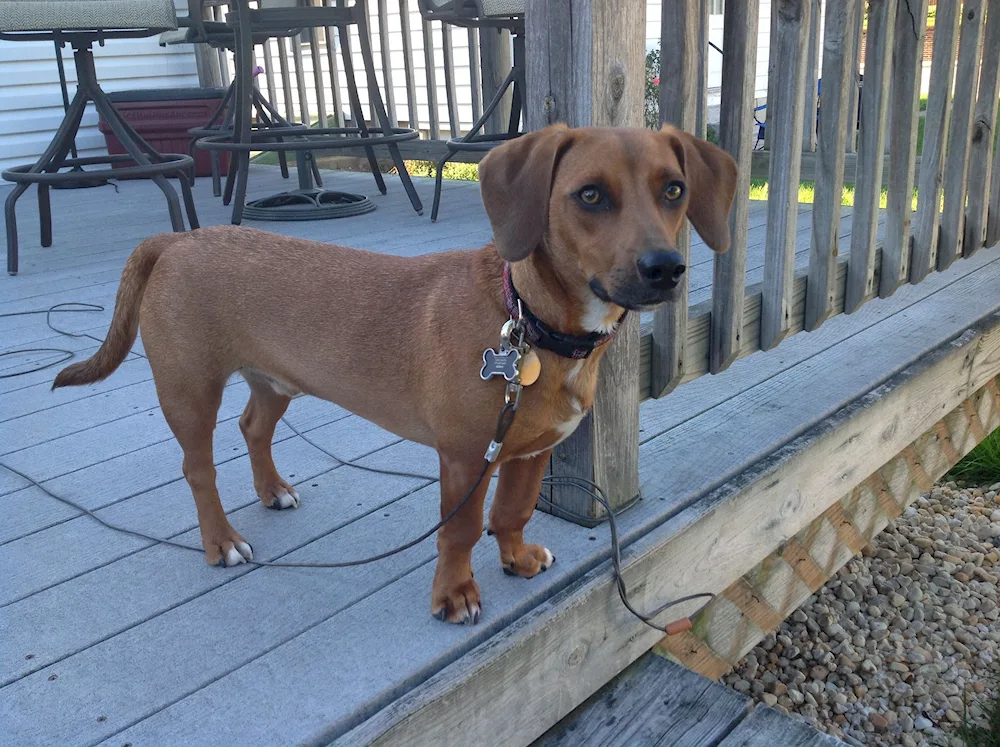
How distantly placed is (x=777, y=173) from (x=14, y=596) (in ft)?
7.08

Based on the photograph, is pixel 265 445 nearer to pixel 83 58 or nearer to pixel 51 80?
pixel 83 58

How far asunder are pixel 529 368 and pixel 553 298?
0.15 m

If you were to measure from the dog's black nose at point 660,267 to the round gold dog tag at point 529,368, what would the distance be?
269mm

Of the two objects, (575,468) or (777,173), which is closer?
(575,468)

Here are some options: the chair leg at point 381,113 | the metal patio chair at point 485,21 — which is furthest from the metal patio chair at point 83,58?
the metal patio chair at point 485,21

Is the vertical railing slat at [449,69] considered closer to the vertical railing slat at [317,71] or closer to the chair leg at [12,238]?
the vertical railing slat at [317,71]

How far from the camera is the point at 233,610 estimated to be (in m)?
1.91

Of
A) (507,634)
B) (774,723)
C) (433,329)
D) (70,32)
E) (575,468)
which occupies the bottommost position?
(774,723)

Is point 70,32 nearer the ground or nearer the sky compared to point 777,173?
nearer the sky

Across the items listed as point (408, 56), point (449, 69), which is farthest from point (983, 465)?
point (408, 56)

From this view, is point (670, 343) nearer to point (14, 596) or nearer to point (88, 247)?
point (14, 596)

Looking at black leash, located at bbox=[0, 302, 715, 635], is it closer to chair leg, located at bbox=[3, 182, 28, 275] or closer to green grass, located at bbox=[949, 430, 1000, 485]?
chair leg, located at bbox=[3, 182, 28, 275]

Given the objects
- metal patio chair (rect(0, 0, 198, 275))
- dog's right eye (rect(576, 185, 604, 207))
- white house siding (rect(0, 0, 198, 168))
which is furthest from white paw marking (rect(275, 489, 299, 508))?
white house siding (rect(0, 0, 198, 168))

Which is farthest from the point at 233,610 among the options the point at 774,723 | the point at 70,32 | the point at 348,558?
the point at 70,32
